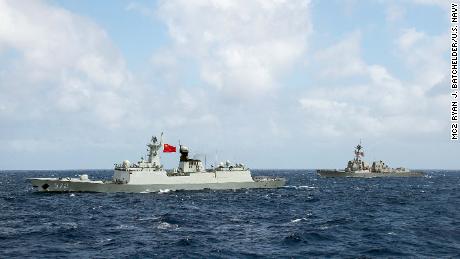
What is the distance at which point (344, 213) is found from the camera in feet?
135

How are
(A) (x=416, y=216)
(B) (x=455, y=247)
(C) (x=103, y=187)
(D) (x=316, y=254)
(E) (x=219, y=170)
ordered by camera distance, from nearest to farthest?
(D) (x=316, y=254)
(B) (x=455, y=247)
(A) (x=416, y=216)
(C) (x=103, y=187)
(E) (x=219, y=170)

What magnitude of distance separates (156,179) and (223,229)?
2847cm

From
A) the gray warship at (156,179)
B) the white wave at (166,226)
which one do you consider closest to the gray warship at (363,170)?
the gray warship at (156,179)

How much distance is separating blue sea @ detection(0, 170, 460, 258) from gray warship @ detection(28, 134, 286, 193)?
7759 millimetres

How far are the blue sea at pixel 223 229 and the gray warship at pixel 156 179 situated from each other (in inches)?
305

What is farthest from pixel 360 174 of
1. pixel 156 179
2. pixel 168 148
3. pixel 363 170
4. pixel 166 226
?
pixel 166 226

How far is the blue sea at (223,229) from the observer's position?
78.1ft

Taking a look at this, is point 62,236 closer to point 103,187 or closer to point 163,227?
point 163,227

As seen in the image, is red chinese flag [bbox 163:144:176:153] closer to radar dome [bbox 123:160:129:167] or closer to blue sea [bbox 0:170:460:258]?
radar dome [bbox 123:160:129:167]

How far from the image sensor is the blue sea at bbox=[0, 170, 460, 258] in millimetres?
23812

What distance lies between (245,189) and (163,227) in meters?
37.8

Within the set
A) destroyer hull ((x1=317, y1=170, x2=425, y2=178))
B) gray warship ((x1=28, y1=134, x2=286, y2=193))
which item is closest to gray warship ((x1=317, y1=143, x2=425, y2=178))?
destroyer hull ((x1=317, y1=170, x2=425, y2=178))

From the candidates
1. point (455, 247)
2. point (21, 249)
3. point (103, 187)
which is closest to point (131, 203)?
point (103, 187)

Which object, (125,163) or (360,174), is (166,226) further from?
(360,174)
